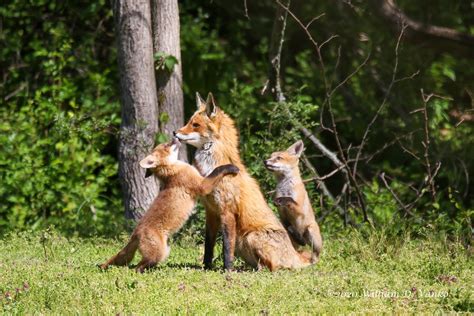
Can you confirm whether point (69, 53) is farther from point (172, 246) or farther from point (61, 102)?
point (172, 246)

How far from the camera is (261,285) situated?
823 cm

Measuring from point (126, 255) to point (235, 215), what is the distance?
130cm

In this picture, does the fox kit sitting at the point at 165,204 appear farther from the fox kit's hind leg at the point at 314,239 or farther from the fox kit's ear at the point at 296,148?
the fox kit's ear at the point at 296,148

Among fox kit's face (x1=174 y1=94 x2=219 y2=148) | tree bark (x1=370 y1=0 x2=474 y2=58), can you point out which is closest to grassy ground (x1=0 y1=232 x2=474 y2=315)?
fox kit's face (x1=174 y1=94 x2=219 y2=148)

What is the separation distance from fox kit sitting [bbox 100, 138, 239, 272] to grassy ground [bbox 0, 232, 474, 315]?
27 cm

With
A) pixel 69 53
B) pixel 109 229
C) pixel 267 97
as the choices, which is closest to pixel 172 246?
pixel 109 229

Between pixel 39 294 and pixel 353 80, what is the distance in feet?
31.9

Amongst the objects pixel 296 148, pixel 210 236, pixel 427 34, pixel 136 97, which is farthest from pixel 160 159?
pixel 427 34

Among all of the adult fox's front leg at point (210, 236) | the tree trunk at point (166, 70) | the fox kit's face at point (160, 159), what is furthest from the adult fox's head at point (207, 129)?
the tree trunk at point (166, 70)

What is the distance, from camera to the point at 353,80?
16469mm

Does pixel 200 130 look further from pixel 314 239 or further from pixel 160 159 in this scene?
pixel 314 239

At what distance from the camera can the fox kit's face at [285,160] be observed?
11164 mm

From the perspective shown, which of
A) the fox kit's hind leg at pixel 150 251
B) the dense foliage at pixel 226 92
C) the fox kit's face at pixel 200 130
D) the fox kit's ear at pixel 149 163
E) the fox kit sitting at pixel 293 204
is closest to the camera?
the fox kit's hind leg at pixel 150 251

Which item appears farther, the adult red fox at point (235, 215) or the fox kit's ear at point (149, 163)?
the fox kit's ear at point (149, 163)
